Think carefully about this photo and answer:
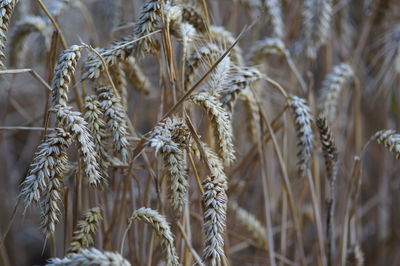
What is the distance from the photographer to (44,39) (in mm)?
1588

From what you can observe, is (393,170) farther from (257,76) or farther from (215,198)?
(215,198)

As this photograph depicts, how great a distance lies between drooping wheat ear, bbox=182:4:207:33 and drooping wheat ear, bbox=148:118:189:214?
1.28 feet

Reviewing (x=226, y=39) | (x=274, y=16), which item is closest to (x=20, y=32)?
(x=226, y=39)

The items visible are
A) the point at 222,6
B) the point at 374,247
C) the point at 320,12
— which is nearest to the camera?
the point at 320,12

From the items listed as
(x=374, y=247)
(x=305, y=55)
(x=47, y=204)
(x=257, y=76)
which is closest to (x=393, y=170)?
(x=374, y=247)

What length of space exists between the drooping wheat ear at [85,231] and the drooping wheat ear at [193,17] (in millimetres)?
559

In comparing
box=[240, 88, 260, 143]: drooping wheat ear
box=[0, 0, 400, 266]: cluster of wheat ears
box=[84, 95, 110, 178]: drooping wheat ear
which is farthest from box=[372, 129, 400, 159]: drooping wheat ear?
box=[84, 95, 110, 178]: drooping wheat ear

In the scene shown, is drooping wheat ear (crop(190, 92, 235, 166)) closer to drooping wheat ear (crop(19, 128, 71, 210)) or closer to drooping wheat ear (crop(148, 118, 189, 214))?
drooping wheat ear (crop(148, 118, 189, 214))

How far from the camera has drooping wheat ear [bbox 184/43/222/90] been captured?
1193mm

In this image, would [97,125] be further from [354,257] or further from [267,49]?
[354,257]

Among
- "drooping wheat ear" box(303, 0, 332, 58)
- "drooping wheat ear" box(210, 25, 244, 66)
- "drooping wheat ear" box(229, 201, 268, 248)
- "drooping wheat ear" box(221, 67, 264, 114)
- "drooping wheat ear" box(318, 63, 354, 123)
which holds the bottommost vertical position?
"drooping wheat ear" box(229, 201, 268, 248)

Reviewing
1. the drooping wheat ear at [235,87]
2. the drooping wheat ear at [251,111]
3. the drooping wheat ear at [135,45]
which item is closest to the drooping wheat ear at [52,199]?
the drooping wheat ear at [135,45]

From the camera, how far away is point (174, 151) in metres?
0.94

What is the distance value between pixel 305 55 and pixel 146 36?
86cm
